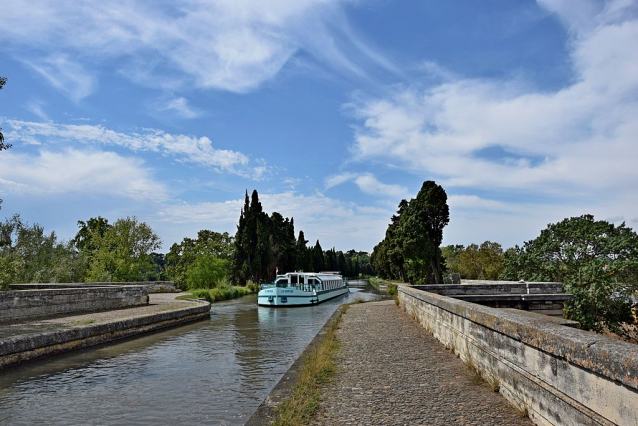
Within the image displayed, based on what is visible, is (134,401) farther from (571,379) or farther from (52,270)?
(52,270)

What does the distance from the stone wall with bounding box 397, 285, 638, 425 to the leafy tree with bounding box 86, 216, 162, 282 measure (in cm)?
3812

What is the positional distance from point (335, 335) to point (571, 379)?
8573 millimetres

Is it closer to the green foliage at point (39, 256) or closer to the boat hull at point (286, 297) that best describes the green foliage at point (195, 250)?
the green foliage at point (39, 256)

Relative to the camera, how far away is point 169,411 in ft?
22.2

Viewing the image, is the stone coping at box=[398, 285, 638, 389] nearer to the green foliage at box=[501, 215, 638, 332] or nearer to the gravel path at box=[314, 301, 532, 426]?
the gravel path at box=[314, 301, 532, 426]

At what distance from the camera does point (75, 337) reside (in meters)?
11.6

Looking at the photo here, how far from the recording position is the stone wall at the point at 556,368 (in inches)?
113

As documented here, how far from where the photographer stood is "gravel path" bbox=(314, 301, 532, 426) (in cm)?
462

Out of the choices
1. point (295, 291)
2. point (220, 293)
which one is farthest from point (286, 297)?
point (220, 293)

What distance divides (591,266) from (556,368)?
883 cm

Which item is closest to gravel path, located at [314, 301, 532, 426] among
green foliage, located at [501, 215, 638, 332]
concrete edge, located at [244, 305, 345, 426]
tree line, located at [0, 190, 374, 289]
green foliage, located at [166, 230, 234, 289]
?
concrete edge, located at [244, 305, 345, 426]

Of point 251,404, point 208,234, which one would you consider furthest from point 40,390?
point 208,234

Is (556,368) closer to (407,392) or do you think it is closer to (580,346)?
(580,346)

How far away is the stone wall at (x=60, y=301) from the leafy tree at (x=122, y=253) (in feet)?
61.6
